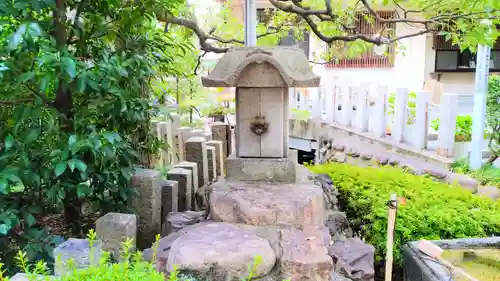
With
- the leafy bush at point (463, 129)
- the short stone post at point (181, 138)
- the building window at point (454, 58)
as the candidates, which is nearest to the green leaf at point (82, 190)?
the short stone post at point (181, 138)

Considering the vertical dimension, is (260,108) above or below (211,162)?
above

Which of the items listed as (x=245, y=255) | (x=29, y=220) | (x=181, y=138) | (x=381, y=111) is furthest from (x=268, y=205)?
(x=381, y=111)

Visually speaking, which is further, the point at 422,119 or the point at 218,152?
the point at 422,119

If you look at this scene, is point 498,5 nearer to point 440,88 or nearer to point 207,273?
point 207,273

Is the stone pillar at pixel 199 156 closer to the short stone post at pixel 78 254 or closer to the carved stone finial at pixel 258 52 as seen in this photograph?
the carved stone finial at pixel 258 52

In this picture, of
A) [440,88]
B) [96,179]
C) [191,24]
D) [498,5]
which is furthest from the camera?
[440,88]

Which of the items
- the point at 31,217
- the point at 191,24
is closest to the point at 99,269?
the point at 31,217

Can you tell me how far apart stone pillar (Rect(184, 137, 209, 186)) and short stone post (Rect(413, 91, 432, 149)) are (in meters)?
4.50

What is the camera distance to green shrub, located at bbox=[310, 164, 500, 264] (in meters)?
4.35

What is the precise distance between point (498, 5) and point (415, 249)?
2.71 m

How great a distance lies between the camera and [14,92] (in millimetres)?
2918

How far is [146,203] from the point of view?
3725mm

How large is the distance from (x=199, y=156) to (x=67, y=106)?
6.81 feet

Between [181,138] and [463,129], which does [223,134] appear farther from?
[463,129]
